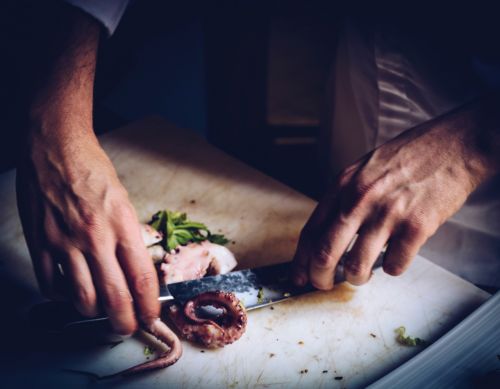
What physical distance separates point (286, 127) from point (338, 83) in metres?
1.99

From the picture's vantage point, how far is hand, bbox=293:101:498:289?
1.21m

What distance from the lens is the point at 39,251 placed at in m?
1.16

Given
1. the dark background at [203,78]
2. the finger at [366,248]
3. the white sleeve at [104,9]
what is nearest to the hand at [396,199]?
the finger at [366,248]

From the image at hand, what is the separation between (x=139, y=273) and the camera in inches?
44.7

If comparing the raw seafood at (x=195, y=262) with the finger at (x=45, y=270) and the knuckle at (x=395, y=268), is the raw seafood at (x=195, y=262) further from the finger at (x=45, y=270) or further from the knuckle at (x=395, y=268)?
the knuckle at (x=395, y=268)

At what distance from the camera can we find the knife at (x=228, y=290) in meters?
1.24

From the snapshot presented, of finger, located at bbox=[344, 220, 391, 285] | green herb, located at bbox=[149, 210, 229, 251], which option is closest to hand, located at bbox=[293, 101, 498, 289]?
finger, located at bbox=[344, 220, 391, 285]

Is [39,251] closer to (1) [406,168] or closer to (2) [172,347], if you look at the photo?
(2) [172,347]

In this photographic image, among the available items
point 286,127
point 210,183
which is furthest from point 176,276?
point 286,127

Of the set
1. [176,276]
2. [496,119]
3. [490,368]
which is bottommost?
[176,276]

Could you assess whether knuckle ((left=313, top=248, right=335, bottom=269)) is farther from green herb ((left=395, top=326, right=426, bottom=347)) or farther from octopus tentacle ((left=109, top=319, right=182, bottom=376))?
octopus tentacle ((left=109, top=319, right=182, bottom=376))

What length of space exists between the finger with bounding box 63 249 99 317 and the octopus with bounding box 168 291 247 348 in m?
0.22

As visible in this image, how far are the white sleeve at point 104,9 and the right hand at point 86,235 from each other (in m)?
0.39

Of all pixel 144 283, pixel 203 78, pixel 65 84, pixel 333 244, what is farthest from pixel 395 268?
pixel 203 78
